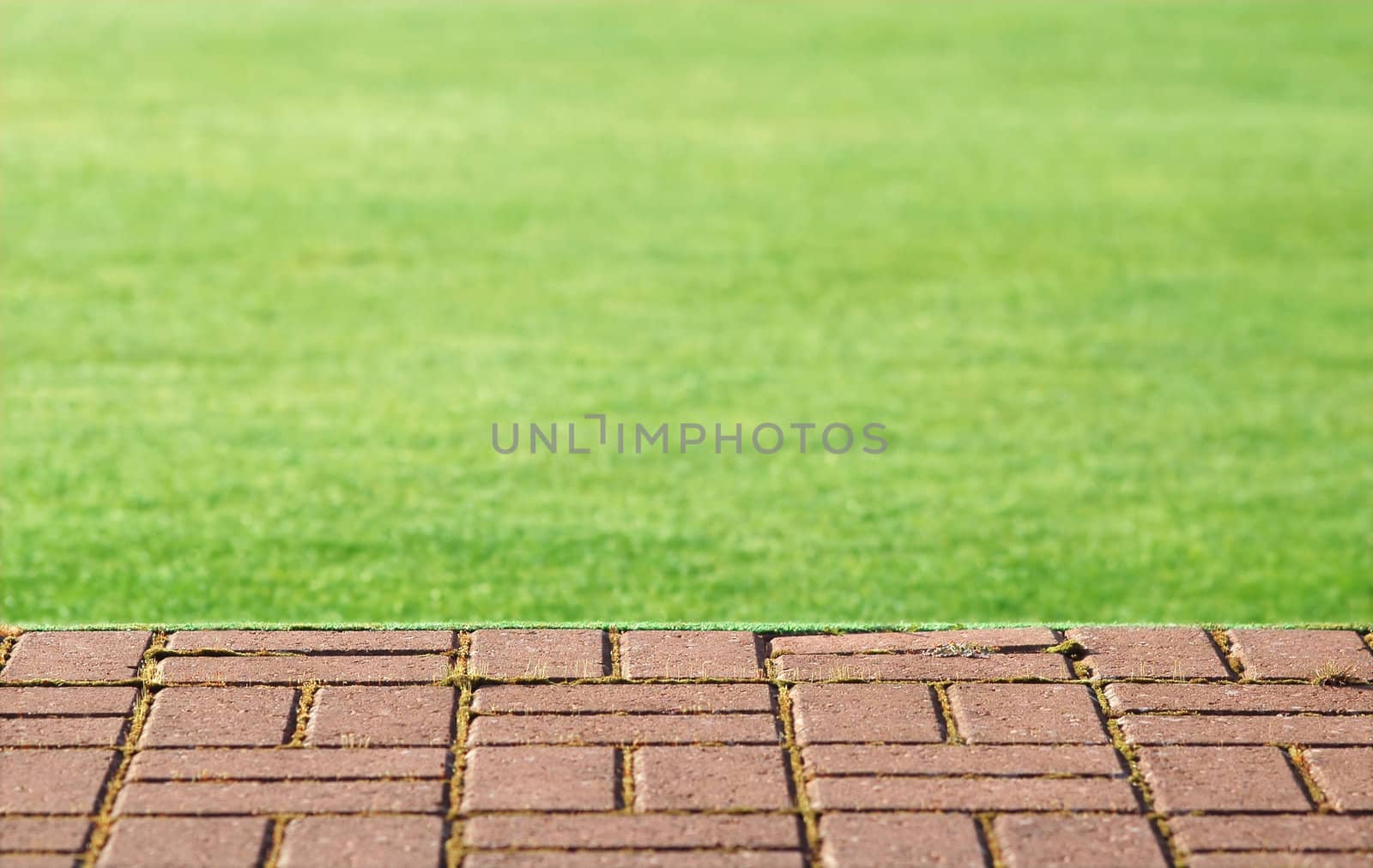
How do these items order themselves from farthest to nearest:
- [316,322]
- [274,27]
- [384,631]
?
[274,27], [316,322], [384,631]

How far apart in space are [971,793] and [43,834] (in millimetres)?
1497

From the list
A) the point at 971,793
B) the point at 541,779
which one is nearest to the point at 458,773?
the point at 541,779

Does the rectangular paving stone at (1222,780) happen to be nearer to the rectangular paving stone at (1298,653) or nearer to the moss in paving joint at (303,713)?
the rectangular paving stone at (1298,653)

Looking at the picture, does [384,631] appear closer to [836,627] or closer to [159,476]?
[836,627]

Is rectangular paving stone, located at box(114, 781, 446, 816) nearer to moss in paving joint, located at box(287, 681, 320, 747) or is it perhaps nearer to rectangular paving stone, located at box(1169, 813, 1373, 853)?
moss in paving joint, located at box(287, 681, 320, 747)

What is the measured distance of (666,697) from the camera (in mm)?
2914

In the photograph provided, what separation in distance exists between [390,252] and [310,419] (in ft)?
6.00

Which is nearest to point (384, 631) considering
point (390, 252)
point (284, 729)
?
point (284, 729)

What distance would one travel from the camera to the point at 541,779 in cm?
262

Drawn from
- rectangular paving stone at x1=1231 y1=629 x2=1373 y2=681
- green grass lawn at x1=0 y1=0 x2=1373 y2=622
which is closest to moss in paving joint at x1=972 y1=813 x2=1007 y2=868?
rectangular paving stone at x1=1231 y1=629 x2=1373 y2=681

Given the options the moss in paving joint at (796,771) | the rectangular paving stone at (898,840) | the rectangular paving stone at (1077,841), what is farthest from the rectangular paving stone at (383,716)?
the rectangular paving stone at (1077,841)

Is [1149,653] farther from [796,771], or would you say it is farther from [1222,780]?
[796,771]

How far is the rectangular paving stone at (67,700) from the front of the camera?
2.82 m

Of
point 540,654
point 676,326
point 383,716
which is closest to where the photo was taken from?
point 383,716
